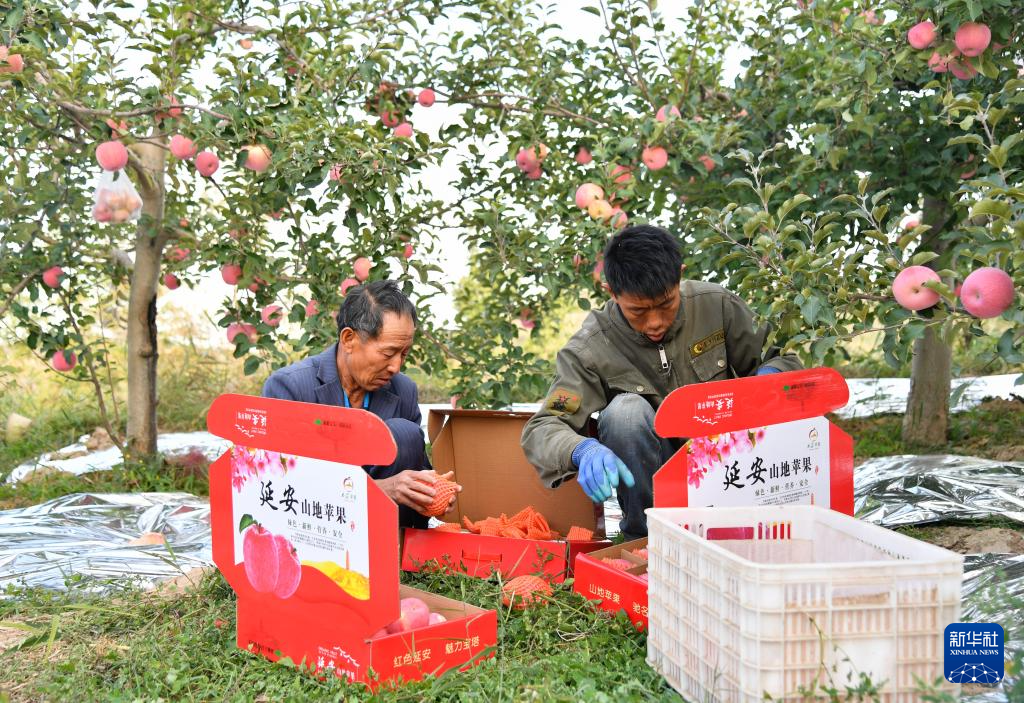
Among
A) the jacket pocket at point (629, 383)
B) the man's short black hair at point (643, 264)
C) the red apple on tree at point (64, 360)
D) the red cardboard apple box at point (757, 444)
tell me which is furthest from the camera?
the red apple on tree at point (64, 360)

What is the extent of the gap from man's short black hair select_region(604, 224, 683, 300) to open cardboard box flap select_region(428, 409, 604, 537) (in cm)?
63

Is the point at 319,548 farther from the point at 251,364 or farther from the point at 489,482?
the point at 251,364

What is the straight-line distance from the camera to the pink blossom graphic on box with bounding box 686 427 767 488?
73.4 inches

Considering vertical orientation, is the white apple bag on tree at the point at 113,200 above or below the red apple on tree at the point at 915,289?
above

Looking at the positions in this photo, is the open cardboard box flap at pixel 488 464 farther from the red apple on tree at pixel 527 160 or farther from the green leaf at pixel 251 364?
the red apple on tree at pixel 527 160

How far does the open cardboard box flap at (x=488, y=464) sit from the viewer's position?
2.70 meters

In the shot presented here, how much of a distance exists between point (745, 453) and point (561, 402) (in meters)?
0.55

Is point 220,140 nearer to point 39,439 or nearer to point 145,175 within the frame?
point 145,175

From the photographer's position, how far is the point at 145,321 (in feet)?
13.4

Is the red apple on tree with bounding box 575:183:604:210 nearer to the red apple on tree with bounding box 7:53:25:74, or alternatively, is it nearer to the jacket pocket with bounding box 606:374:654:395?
the jacket pocket with bounding box 606:374:654:395

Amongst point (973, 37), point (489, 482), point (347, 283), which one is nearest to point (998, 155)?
point (973, 37)

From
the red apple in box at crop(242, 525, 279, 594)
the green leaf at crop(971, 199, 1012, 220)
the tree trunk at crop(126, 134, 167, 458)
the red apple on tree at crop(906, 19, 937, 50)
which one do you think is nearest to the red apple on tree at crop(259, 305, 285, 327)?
the tree trunk at crop(126, 134, 167, 458)

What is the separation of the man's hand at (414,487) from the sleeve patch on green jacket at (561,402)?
1.22 feet

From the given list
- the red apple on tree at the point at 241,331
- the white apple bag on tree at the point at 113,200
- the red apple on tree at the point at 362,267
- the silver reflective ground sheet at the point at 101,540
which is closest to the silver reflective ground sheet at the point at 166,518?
the silver reflective ground sheet at the point at 101,540
